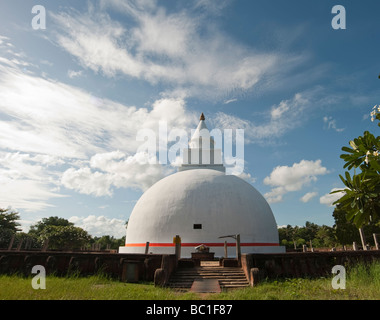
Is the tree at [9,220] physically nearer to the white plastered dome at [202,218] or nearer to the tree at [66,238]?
the tree at [66,238]

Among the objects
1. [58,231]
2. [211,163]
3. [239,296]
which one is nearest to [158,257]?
[239,296]

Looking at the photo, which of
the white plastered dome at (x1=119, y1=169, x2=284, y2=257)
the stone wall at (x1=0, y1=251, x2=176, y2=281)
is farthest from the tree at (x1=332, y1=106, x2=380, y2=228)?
the white plastered dome at (x1=119, y1=169, x2=284, y2=257)

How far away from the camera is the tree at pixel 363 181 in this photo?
6.80 meters

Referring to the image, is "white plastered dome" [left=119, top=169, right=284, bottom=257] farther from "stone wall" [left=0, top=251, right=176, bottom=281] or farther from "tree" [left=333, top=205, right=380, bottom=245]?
"tree" [left=333, top=205, right=380, bottom=245]

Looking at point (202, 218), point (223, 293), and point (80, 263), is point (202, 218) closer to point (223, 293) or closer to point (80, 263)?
point (80, 263)

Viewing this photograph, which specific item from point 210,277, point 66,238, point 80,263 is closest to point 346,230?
point 210,277

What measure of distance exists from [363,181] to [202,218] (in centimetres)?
1298

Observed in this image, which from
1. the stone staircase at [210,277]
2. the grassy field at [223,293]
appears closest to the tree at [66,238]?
the stone staircase at [210,277]

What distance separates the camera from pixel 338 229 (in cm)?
3244

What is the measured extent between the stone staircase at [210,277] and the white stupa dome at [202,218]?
22.6 feet
